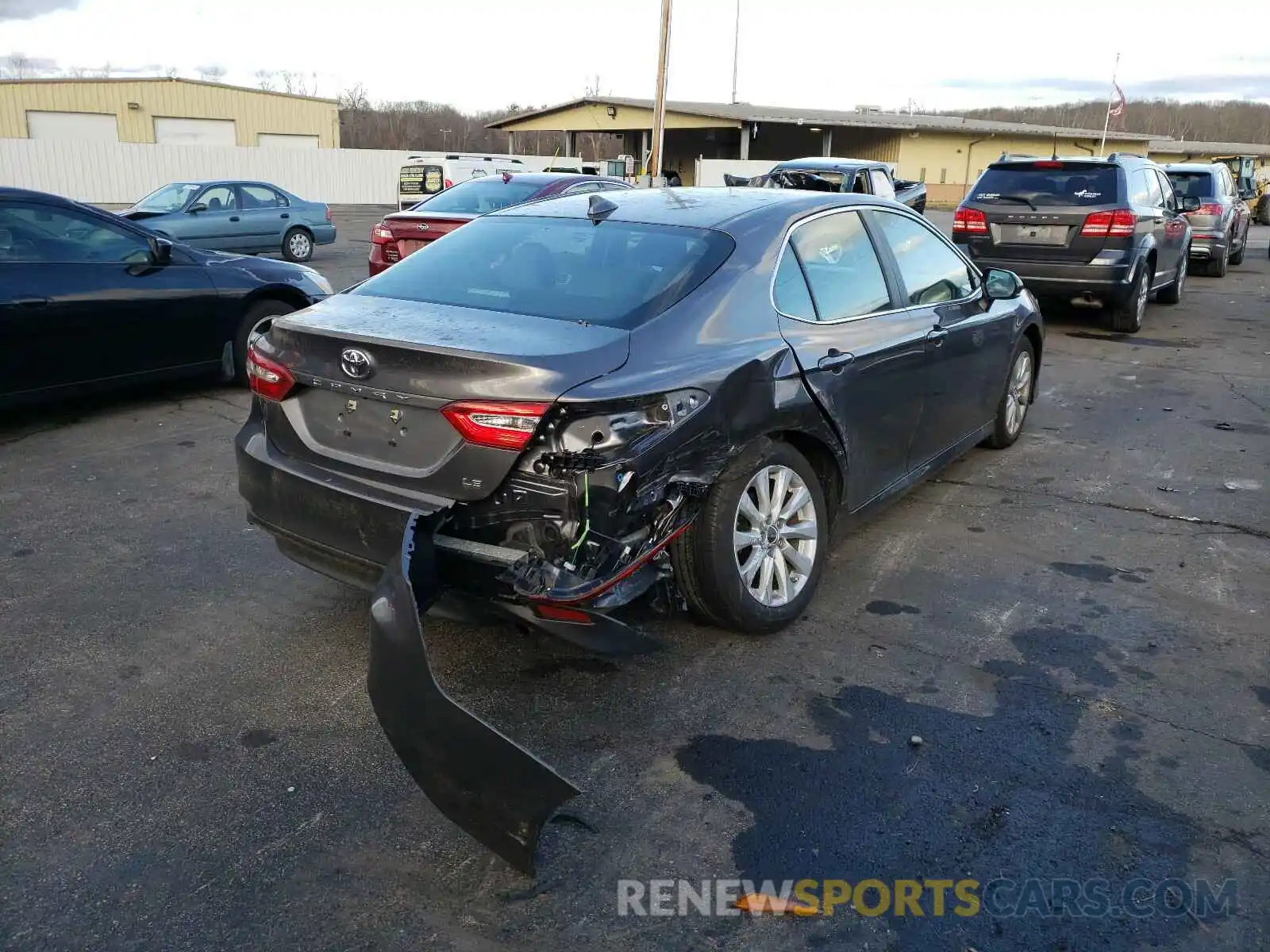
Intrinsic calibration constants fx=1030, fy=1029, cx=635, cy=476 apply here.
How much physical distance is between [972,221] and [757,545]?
28.3 ft

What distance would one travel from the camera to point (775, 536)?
3.89 meters

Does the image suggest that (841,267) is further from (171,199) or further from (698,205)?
(171,199)

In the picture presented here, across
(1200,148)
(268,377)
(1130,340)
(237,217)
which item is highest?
(1200,148)

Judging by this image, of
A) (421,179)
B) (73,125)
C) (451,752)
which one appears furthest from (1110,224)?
(73,125)

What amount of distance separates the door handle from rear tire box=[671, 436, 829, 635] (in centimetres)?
35

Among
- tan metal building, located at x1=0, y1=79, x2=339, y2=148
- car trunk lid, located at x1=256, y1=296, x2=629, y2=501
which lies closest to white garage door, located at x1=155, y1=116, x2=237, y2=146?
tan metal building, located at x1=0, y1=79, x2=339, y2=148

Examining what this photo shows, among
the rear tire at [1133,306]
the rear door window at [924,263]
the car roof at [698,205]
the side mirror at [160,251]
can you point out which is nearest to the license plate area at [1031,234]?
the rear tire at [1133,306]

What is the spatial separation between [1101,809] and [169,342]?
650cm

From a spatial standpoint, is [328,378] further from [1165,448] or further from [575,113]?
[575,113]

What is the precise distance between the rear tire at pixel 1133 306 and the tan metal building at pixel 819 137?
34548mm

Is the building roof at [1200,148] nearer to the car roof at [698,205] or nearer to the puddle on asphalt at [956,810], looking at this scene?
the car roof at [698,205]

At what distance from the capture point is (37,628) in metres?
3.96

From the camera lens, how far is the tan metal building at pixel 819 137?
45.1 m

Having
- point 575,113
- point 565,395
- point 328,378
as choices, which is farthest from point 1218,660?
point 575,113
